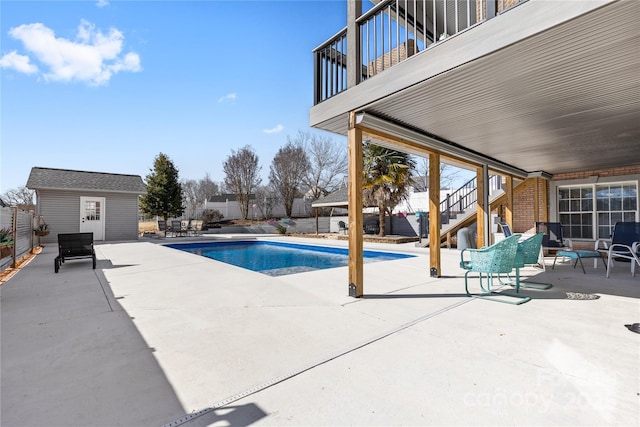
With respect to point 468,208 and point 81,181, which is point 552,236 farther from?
point 81,181

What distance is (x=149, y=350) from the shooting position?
2613 mm

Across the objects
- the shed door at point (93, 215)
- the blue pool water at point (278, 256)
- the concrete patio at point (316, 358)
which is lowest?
the blue pool water at point (278, 256)

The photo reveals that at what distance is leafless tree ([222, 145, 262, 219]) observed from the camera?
2755 cm

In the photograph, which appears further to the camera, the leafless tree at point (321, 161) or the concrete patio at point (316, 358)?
the leafless tree at point (321, 161)

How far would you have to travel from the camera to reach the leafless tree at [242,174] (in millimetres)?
27547

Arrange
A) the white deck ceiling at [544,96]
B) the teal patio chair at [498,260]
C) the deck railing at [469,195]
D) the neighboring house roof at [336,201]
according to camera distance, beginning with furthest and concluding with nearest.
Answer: the neighboring house roof at [336,201] → the deck railing at [469,195] → the teal patio chair at [498,260] → the white deck ceiling at [544,96]

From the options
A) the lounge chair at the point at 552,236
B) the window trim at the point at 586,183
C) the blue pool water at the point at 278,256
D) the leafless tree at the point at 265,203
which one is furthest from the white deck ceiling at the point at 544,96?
the leafless tree at the point at 265,203

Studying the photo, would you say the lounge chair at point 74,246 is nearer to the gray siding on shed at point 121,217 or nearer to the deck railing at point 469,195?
the gray siding on shed at point 121,217

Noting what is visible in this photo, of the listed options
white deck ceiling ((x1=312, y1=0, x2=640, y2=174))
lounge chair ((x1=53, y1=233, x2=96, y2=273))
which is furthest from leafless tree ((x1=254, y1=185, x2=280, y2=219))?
white deck ceiling ((x1=312, y1=0, x2=640, y2=174))

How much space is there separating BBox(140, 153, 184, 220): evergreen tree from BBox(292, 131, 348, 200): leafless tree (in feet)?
43.0

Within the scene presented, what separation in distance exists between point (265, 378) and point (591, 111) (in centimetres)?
553

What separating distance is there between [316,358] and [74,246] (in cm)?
735

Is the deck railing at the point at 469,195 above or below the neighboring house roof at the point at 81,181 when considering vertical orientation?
below

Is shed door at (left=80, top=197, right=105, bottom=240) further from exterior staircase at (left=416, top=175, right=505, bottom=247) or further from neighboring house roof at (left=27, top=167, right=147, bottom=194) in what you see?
exterior staircase at (left=416, top=175, right=505, bottom=247)
